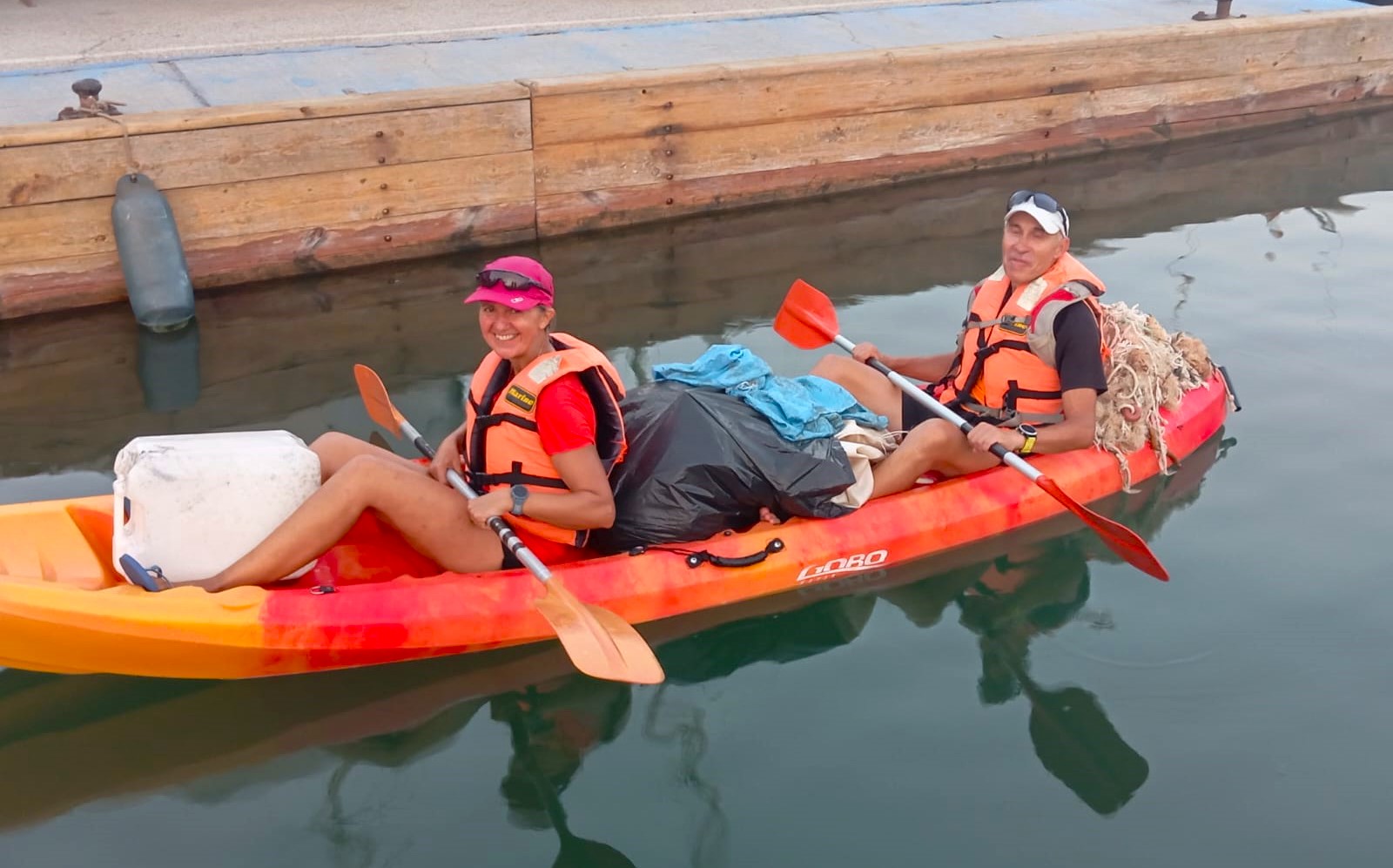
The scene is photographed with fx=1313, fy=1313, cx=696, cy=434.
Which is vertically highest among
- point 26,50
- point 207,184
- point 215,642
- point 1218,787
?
point 26,50

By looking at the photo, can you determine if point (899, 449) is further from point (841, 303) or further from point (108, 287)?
point (108, 287)

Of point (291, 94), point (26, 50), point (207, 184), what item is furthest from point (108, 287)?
point (26, 50)

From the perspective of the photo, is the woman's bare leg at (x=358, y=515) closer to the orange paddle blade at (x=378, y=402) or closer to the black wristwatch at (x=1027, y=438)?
the orange paddle blade at (x=378, y=402)

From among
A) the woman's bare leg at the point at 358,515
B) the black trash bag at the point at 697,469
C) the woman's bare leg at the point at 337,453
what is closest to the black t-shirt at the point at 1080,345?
the black trash bag at the point at 697,469

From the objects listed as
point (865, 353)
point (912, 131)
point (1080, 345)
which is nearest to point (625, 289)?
point (865, 353)

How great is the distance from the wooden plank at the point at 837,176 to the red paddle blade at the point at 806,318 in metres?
2.58

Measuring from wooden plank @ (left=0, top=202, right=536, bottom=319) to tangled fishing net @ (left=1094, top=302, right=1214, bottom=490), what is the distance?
4.02 meters

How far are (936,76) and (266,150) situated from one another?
4527 millimetres

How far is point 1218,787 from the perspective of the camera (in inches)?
154

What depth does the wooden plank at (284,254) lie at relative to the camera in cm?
690

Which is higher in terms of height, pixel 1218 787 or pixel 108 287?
pixel 108 287

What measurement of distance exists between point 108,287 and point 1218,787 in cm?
597

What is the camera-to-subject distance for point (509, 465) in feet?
13.7

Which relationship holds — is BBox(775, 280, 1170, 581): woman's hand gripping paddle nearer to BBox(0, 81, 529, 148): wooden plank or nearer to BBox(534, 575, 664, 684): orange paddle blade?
BBox(534, 575, 664, 684): orange paddle blade
